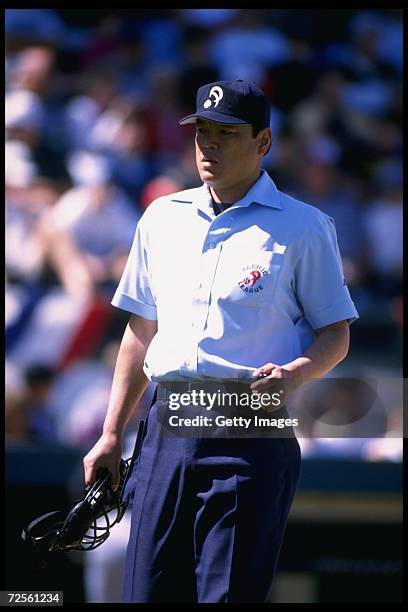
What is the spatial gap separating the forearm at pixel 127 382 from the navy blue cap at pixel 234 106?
0.72 m

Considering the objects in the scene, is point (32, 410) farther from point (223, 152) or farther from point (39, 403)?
point (223, 152)

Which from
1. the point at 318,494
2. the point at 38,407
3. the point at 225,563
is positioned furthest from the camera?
the point at 38,407

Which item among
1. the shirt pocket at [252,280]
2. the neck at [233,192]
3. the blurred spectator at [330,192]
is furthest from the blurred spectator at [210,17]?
the shirt pocket at [252,280]

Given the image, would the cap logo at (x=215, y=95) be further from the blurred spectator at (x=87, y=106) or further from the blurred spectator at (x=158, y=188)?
the blurred spectator at (x=87, y=106)

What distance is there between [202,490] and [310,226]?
855 mm

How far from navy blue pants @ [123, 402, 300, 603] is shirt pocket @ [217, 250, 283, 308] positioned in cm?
42

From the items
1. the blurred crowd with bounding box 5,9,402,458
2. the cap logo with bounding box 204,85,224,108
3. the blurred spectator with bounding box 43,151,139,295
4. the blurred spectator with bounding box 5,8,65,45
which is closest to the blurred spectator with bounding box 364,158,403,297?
the blurred crowd with bounding box 5,9,402,458

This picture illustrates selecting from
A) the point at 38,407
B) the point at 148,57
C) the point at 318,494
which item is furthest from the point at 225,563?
the point at 148,57

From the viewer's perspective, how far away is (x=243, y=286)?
3.25 metres

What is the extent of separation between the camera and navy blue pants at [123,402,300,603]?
3.14 meters

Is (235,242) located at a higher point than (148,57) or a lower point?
lower

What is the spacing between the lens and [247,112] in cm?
330

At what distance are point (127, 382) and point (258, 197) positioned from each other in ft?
2.34

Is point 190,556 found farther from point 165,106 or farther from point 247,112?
point 165,106
